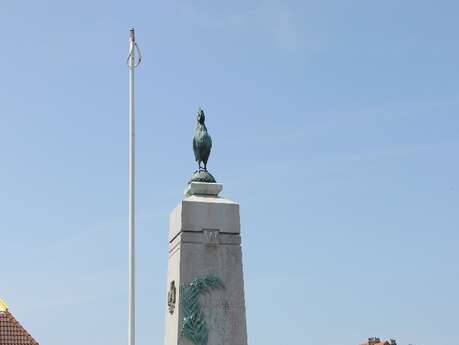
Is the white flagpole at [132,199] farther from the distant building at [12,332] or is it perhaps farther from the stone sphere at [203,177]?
the distant building at [12,332]

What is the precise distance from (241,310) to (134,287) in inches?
97.7

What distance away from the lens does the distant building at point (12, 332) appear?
33625 mm

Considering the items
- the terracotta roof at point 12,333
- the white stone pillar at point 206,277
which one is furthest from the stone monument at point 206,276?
the terracotta roof at point 12,333

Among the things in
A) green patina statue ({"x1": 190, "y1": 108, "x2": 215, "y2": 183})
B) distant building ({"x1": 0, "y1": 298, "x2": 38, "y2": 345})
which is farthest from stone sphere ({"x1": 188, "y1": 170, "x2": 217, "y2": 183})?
distant building ({"x1": 0, "y1": 298, "x2": 38, "y2": 345})

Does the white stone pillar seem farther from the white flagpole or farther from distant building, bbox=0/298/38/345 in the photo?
distant building, bbox=0/298/38/345

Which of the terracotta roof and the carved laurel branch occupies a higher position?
the terracotta roof

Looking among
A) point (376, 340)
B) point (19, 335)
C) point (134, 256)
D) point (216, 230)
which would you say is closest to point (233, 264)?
point (216, 230)

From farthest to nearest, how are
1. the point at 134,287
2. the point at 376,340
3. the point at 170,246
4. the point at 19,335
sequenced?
the point at 376,340
the point at 19,335
the point at 170,246
the point at 134,287

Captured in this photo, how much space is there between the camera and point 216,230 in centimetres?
2214

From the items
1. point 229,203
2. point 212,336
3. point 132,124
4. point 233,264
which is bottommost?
point 212,336

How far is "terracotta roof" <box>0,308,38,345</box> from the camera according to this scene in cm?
3362

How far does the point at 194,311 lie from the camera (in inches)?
851

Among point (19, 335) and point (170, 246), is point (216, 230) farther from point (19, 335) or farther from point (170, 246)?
point (19, 335)

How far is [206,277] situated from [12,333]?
14346 millimetres
